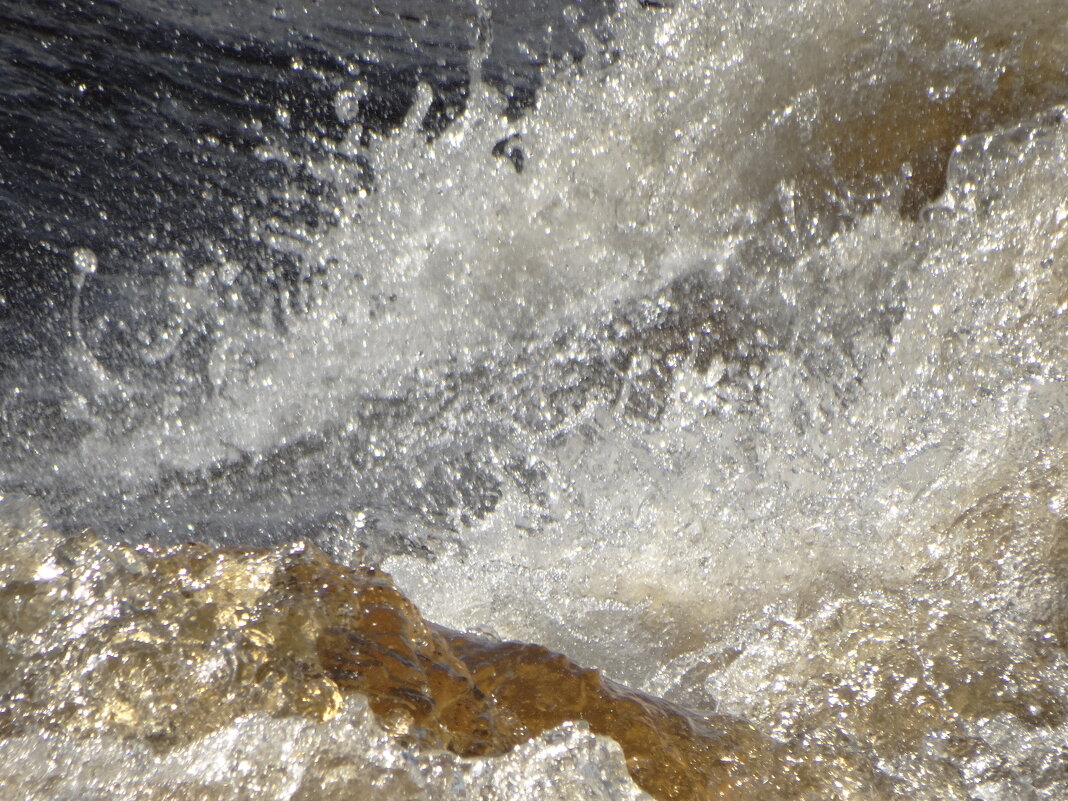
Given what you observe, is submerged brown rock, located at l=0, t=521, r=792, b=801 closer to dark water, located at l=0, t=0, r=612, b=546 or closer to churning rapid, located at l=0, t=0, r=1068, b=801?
churning rapid, located at l=0, t=0, r=1068, b=801

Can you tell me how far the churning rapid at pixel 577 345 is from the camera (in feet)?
4.41

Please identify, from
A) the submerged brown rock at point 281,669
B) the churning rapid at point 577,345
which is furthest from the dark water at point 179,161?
the submerged brown rock at point 281,669

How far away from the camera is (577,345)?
184 cm

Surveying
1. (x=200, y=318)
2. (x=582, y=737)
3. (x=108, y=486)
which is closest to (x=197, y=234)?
(x=200, y=318)

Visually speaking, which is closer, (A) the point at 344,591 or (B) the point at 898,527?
(A) the point at 344,591

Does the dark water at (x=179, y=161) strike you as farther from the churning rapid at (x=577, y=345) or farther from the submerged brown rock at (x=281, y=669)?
the submerged brown rock at (x=281, y=669)

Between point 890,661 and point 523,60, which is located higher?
point 523,60

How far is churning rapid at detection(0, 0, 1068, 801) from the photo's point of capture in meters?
1.34

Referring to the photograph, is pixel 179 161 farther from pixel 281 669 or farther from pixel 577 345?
pixel 281 669

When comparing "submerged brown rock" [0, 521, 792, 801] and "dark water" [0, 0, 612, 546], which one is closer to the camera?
"submerged brown rock" [0, 521, 792, 801]

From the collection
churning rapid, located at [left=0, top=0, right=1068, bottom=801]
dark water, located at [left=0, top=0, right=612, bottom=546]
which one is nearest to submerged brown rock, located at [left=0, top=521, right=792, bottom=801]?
churning rapid, located at [left=0, top=0, right=1068, bottom=801]

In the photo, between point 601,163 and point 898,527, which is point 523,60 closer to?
point 601,163

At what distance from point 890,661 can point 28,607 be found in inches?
48.0

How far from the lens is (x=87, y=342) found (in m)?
1.92
